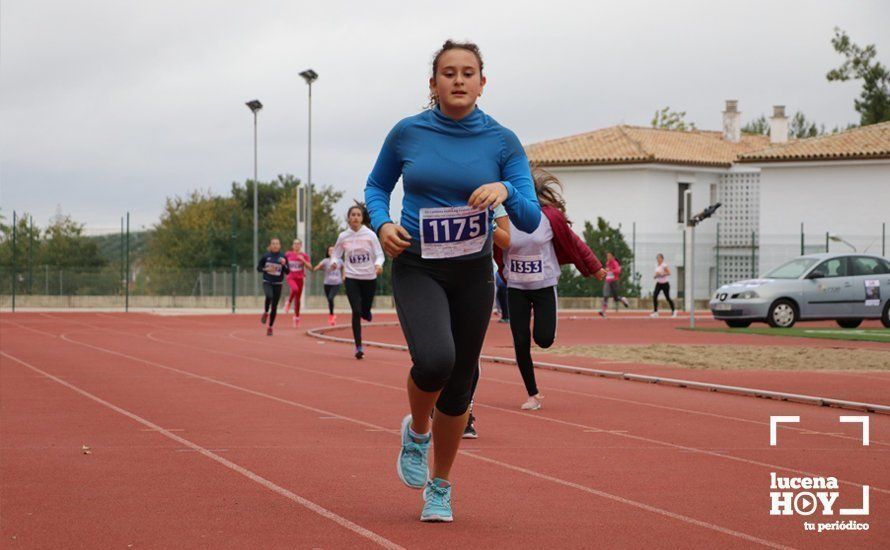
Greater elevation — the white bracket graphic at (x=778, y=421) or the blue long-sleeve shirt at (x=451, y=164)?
the blue long-sleeve shirt at (x=451, y=164)

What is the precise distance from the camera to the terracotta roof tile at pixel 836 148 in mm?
55291

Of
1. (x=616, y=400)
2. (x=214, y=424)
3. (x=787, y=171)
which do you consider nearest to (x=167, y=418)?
(x=214, y=424)

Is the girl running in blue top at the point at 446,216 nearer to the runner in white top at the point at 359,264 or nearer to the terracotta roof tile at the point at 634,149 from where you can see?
the runner in white top at the point at 359,264

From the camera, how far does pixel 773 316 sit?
28.0 metres

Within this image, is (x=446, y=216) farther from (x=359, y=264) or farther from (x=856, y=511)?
(x=359, y=264)

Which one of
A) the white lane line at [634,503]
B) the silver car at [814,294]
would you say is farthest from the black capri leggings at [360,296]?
the silver car at [814,294]

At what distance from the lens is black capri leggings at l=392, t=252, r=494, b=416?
19.7 ft

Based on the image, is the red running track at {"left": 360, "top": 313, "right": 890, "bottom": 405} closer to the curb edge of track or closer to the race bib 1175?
the curb edge of track

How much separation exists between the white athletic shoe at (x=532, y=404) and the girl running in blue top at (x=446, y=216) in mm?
5396

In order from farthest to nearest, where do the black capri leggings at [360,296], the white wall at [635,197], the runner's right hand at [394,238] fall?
the white wall at [635,197] < the black capri leggings at [360,296] < the runner's right hand at [394,238]

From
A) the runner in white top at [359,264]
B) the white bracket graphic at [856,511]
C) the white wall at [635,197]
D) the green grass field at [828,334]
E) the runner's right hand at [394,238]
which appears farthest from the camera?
the white wall at [635,197]

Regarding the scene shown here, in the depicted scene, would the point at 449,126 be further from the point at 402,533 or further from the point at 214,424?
the point at 214,424

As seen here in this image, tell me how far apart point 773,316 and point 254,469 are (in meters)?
21.5

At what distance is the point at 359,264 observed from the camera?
57.8 feet
